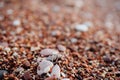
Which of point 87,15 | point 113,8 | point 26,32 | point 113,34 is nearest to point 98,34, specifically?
point 113,34

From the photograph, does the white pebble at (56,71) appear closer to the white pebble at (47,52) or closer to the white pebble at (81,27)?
the white pebble at (47,52)

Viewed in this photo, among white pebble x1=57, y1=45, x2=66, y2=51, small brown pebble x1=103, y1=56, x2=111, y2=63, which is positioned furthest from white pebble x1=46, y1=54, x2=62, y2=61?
small brown pebble x1=103, y1=56, x2=111, y2=63

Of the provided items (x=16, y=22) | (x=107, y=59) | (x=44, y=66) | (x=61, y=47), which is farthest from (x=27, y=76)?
(x=16, y=22)

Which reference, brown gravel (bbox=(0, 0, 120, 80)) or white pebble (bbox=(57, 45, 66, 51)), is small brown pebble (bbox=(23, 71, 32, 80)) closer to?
brown gravel (bbox=(0, 0, 120, 80))

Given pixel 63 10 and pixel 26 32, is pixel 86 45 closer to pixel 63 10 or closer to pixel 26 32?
pixel 26 32

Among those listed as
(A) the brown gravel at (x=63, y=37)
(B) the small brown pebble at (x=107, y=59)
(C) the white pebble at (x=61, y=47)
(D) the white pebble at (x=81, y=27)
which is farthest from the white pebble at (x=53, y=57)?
(D) the white pebble at (x=81, y=27)

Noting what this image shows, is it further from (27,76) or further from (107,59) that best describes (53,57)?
(107,59)
